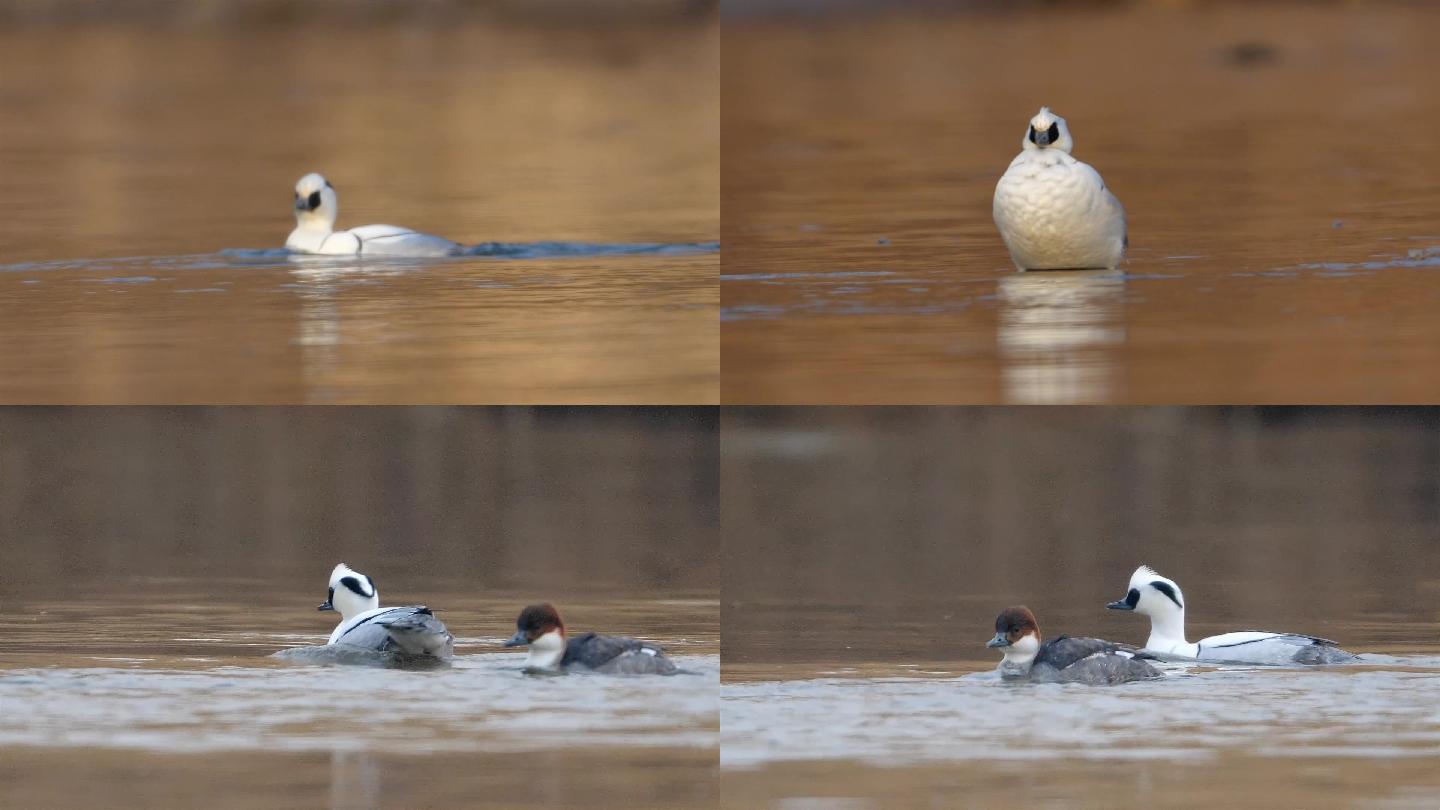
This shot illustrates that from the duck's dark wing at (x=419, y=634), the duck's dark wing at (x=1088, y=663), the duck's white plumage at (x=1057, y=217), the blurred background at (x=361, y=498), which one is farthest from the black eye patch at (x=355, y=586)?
the duck's white plumage at (x=1057, y=217)

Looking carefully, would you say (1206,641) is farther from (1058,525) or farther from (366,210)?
(366,210)

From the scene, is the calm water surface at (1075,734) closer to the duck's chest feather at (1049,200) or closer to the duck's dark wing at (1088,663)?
the duck's dark wing at (1088,663)

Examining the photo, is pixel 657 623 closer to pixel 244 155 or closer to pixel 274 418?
Result: pixel 244 155

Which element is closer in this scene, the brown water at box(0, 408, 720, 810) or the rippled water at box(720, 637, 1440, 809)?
the rippled water at box(720, 637, 1440, 809)

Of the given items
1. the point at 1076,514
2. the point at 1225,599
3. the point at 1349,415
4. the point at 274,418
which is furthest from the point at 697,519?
the point at 1349,415

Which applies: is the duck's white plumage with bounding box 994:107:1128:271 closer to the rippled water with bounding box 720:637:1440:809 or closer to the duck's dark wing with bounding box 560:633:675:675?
the rippled water with bounding box 720:637:1440:809

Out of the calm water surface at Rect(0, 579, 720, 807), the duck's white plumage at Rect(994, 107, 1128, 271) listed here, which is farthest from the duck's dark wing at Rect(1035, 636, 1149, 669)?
the duck's white plumage at Rect(994, 107, 1128, 271)

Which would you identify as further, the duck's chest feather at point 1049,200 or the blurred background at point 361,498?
the blurred background at point 361,498
